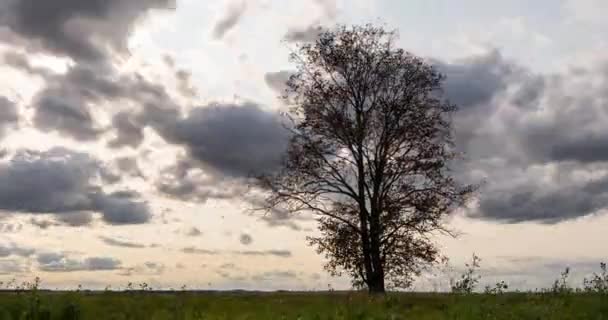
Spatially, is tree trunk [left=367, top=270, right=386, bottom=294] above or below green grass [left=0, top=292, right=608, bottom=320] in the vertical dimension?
above

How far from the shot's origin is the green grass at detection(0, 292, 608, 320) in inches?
730

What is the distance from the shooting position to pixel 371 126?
32.9 meters

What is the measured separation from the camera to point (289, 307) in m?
21.7

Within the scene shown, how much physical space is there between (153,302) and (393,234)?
1377cm

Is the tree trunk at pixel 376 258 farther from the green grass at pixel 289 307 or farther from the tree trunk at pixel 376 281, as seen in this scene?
the green grass at pixel 289 307

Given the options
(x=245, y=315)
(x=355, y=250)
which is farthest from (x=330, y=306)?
(x=355, y=250)

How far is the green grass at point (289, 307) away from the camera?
18.5m

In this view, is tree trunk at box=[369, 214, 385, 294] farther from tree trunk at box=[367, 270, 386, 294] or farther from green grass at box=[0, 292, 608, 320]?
green grass at box=[0, 292, 608, 320]

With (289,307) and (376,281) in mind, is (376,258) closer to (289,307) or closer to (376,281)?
(376,281)

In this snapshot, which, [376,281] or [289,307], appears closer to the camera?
[289,307]

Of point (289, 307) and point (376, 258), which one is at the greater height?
point (376, 258)

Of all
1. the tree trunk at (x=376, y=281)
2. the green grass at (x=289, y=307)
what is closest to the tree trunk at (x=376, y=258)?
the tree trunk at (x=376, y=281)

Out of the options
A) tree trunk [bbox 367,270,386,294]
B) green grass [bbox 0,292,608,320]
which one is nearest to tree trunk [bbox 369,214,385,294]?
tree trunk [bbox 367,270,386,294]

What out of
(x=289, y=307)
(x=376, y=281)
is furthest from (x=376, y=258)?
(x=289, y=307)
